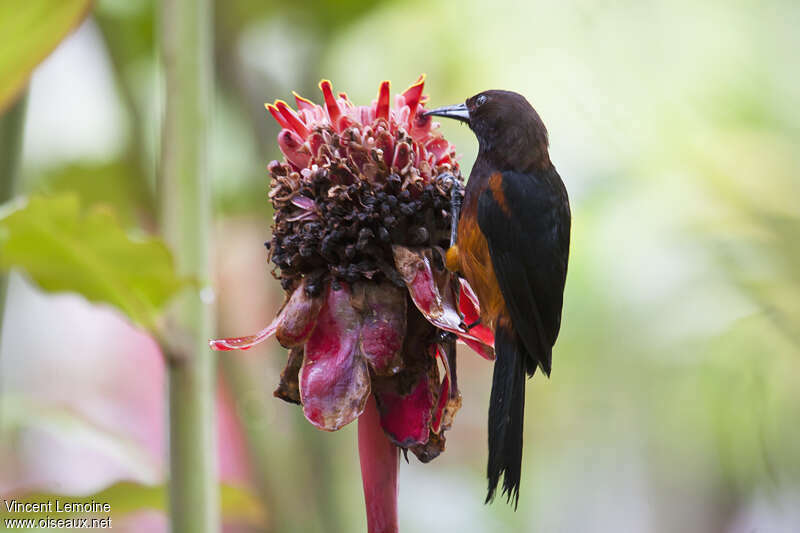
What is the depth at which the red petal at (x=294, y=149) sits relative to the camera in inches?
32.2

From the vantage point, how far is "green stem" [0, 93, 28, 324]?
1.08 metres

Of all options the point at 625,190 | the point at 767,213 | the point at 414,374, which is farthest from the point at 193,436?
the point at 625,190

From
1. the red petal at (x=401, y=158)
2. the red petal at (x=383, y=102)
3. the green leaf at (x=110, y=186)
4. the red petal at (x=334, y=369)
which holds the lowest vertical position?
the red petal at (x=334, y=369)

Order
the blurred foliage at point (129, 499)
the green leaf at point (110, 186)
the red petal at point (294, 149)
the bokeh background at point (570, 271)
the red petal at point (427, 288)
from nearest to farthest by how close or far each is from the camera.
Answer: the red petal at point (427, 288) → the red petal at point (294, 149) → the blurred foliage at point (129, 499) → the bokeh background at point (570, 271) → the green leaf at point (110, 186)

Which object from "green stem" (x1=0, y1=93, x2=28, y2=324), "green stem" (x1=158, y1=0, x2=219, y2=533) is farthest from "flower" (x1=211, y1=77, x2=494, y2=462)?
"green stem" (x1=0, y1=93, x2=28, y2=324)

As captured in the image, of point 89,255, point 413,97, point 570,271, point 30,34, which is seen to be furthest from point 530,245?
point 570,271

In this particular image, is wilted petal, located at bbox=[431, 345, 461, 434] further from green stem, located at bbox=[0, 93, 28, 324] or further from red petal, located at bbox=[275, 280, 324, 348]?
green stem, located at bbox=[0, 93, 28, 324]

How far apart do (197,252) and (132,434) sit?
0.98m

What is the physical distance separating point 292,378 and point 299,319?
80mm

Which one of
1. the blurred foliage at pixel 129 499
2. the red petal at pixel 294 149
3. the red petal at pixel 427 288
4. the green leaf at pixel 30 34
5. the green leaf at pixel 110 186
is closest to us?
the red petal at pixel 427 288

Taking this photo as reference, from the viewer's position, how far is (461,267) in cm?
85

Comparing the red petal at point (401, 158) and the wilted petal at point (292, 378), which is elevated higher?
the red petal at point (401, 158)

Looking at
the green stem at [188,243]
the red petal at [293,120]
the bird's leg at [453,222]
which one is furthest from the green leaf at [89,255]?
the bird's leg at [453,222]

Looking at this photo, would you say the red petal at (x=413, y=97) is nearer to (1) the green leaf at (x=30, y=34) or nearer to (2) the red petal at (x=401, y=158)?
(2) the red petal at (x=401, y=158)
